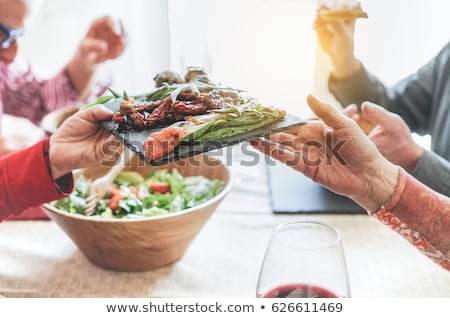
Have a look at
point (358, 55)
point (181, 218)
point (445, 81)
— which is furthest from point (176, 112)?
point (445, 81)

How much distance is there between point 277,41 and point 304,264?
373 millimetres

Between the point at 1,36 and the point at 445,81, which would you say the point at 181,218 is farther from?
the point at 1,36

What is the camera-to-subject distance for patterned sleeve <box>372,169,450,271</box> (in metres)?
0.72

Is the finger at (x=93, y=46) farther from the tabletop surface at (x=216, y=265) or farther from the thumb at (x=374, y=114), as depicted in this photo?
the thumb at (x=374, y=114)

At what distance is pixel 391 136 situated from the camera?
2.74 ft

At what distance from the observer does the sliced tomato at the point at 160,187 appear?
0.90 meters

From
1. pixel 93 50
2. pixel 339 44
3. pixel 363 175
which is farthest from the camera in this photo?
pixel 93 50

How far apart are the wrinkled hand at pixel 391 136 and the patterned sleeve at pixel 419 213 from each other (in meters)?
0.07

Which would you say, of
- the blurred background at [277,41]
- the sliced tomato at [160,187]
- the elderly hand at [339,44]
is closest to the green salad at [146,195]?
the sliced tomato at [160,187]

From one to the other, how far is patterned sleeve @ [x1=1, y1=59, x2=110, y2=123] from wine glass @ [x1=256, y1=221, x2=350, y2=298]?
1.97ft

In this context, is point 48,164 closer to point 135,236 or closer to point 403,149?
point 135,236

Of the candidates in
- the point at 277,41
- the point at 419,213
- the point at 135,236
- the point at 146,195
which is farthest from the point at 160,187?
the point at 419,213

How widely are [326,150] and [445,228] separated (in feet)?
0.57

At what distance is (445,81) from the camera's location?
0.87 m
